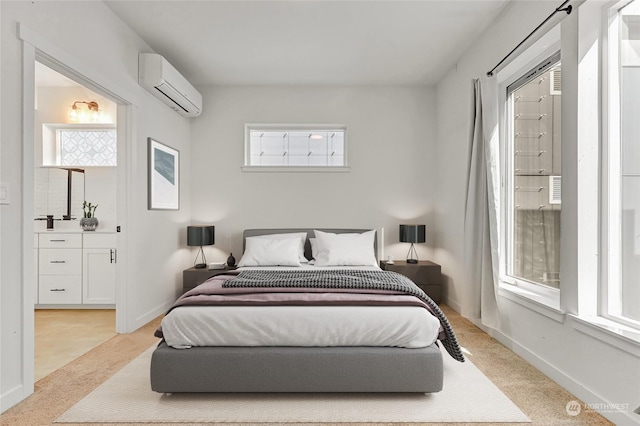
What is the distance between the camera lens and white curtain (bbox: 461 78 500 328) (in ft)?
10.3

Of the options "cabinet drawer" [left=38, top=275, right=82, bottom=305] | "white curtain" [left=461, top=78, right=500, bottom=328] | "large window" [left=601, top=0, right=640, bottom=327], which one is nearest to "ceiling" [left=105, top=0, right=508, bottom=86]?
"white curtain" [left=461, top=78, right=500, bottom=328]

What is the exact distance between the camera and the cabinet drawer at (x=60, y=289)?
4.16 meters

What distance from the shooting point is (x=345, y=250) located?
4102 mm

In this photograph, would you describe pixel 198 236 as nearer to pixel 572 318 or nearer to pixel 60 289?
pixel 60 289

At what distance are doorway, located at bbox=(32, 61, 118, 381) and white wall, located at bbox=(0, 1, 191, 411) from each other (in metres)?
0.61

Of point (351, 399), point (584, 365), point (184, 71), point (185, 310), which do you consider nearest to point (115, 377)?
point (185, 310)

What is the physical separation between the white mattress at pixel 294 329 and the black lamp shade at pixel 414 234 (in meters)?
2.40

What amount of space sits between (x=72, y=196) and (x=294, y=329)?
3.94 meters

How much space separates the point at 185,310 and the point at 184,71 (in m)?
3.28

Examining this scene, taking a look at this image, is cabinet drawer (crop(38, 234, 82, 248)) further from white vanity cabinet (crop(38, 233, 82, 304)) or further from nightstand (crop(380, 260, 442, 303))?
nightstand (crop(380, 260, 442, 303))

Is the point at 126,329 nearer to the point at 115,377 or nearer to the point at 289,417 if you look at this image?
the point at 115,377

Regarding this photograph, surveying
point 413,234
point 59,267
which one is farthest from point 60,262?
point 413,234

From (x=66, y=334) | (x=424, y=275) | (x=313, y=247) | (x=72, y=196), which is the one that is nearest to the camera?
(x=66, y=334)

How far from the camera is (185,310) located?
2.24 metres
